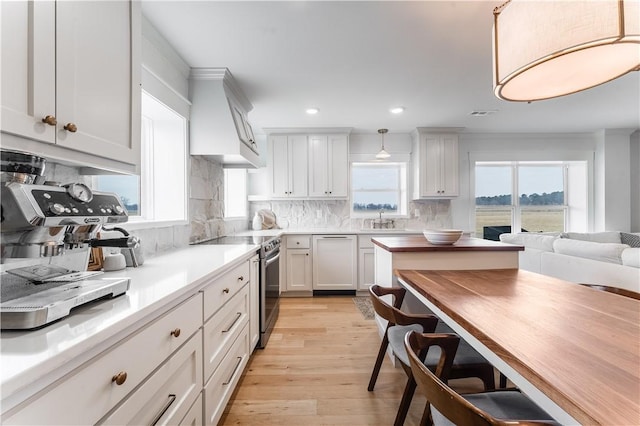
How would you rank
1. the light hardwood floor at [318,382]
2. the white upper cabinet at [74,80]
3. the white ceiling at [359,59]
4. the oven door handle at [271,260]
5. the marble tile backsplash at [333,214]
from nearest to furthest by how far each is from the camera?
the white upper cabinet at [74,80] < the light hardwood floor at [318,382] < the white ceiling at [359,59] < the oven door handle at [271,260] < the marble tile backsplash at [333,214]

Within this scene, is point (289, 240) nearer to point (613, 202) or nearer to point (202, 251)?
point (202, 251)

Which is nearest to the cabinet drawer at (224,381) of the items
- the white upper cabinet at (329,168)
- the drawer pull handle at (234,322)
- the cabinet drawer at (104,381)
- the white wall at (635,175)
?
the drawer pull handle at (234,322)

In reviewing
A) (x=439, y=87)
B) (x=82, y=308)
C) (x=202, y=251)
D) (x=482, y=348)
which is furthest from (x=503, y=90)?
(x=202, y=251)

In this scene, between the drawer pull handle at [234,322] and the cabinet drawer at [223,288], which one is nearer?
the cabinet drawer at [223,288]

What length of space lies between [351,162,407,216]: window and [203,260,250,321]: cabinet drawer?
10.1 feet

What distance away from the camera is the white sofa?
2.30 m

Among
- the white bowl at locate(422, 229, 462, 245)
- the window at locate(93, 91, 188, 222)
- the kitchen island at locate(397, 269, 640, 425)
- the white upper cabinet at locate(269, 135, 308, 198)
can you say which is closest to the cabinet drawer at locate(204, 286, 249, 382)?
the window at locate(93, 91, 188, 222)

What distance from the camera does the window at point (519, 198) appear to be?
4828 millimetres

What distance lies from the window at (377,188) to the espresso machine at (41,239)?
13.5 feet

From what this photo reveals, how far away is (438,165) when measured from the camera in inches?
173

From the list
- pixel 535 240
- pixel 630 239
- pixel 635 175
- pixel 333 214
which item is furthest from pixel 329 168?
pixel 635 175

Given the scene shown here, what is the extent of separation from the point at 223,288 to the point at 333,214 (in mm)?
3260

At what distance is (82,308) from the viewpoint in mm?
843

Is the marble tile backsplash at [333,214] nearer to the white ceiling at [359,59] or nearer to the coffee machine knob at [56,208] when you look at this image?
the white ceiling at [359,59]
